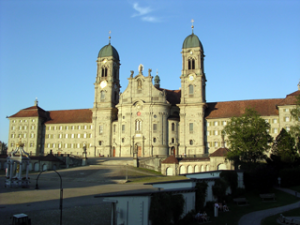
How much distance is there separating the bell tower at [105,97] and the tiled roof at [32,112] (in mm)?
18465

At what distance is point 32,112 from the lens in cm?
9544

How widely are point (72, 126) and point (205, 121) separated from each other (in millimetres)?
35129

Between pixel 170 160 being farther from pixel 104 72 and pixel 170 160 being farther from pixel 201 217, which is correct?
pixel 201 217

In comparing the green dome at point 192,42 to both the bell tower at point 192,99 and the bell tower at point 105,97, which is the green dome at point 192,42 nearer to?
the bell tower at point 192,99

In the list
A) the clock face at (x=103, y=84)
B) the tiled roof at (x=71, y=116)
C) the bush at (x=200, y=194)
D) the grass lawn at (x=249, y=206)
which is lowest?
the grass lawn at (x=249, y=206)

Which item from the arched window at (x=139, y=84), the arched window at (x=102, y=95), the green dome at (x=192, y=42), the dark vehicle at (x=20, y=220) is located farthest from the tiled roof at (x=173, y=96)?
the dark vehicle at (x=20, y=220)

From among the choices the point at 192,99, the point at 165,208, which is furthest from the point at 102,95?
the point at 165,208

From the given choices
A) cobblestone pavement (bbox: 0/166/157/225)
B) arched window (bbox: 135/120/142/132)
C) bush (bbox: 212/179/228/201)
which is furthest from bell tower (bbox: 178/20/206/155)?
cobblestone pavement (bbox: 0/166/157/225)

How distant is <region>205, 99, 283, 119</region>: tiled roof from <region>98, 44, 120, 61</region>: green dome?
27245mm

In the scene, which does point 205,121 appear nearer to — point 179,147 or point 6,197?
point 179,147

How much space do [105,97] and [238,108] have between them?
31719 mm

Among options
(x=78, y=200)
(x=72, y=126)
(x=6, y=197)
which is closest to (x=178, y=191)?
(x=78, y=200)

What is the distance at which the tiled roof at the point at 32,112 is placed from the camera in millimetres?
94750

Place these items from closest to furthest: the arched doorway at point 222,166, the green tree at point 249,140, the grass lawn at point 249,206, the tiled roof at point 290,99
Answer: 1. the grass lawn at point 249,206
2. the green tree at point 249,140
3. the arched doorway at point 222,166
4. the tiled roof at point 290,99
